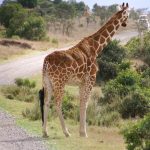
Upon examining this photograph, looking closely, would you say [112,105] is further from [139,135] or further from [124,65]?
[124,65]

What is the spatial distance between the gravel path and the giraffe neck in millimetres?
3068

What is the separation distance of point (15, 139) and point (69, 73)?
2293 mm

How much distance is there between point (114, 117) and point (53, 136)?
476 centimetres

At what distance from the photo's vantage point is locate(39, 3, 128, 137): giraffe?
14594mm

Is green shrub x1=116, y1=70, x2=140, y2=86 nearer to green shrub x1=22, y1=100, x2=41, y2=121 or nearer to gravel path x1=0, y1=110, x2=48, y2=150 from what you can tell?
green shrub x1=22, y1=100, x2=41, y2=121

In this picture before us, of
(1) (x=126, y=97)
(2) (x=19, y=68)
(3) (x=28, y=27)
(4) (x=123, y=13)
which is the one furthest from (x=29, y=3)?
(4) (x=123, y=13)

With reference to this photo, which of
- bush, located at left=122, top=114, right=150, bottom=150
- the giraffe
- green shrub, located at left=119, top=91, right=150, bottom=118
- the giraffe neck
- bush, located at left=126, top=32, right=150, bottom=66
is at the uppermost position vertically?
the giraffe neck

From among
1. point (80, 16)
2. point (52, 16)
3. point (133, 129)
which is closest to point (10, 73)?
point (133, 129)

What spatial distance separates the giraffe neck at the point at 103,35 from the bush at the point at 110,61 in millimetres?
14237

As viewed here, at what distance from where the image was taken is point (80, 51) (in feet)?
50.0

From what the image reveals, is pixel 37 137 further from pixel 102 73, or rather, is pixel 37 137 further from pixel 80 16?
pixel 80 16

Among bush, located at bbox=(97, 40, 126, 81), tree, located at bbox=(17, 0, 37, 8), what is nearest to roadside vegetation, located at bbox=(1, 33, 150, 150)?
bush, located at bbox=(97, 40, 126, 81)

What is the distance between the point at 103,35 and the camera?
52.9 ft

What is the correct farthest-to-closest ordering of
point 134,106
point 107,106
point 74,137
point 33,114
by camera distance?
point 107,106 < point 134,106 < point 33,114 < point 74,137
